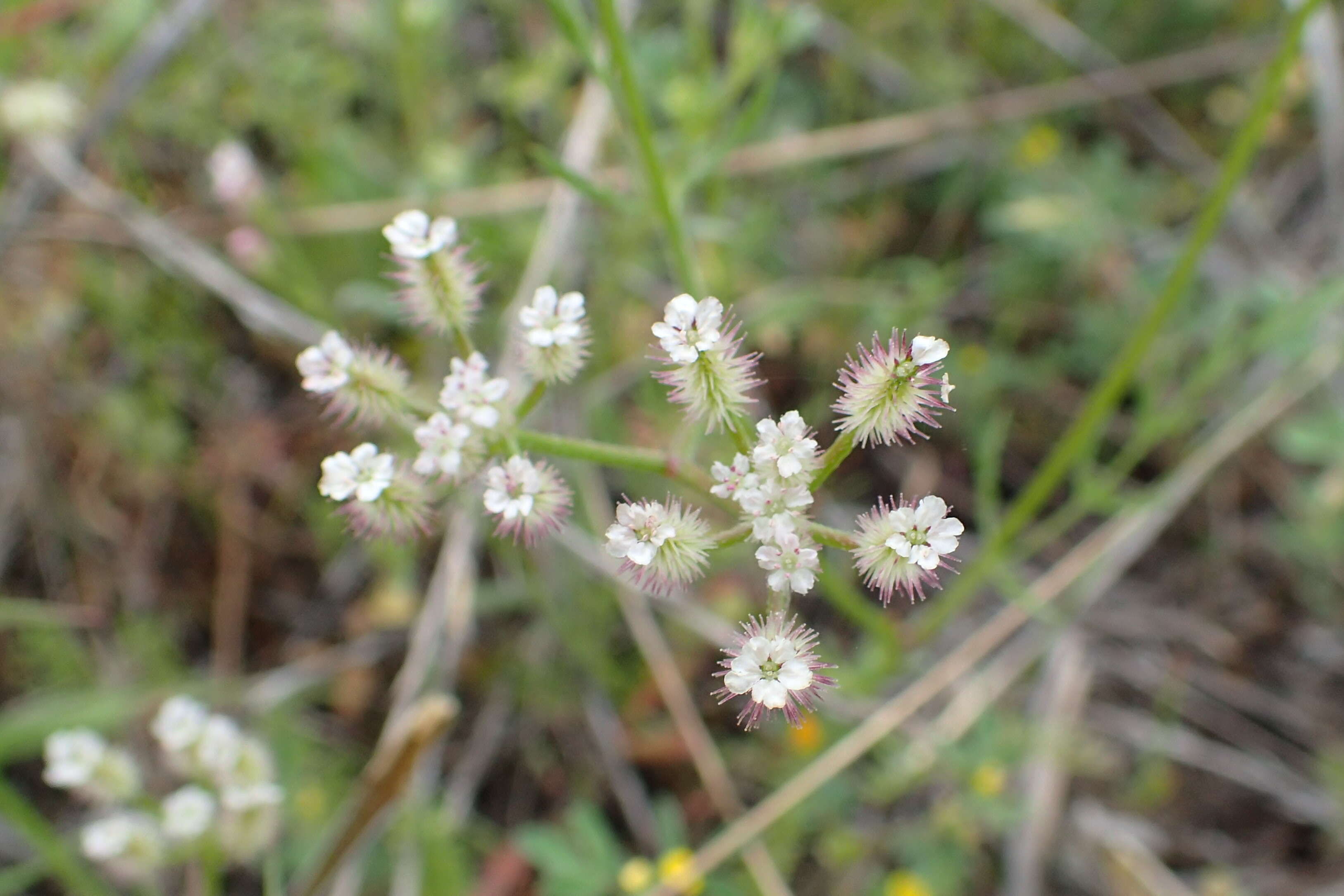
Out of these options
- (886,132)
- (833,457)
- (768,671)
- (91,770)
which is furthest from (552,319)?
(886,132)

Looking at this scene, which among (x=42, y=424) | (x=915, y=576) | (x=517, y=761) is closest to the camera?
(x=915, y=576)

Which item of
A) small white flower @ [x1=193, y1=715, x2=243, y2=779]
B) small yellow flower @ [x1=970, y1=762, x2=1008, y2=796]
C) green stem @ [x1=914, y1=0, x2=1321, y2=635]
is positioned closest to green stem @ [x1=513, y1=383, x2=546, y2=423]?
green stem @ [x1=914, y1=0, x2=1321, y2=635]

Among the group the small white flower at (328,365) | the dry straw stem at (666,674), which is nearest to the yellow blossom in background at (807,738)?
the dry straw stem at (666,674)

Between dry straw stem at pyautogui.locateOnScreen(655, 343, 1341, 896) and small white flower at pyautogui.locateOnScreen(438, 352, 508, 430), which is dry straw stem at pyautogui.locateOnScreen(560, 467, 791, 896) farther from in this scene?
small white flower at pyautogui.locateOnScreen(438, 352, 508, 430)

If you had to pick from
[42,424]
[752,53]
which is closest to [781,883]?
[752,53]

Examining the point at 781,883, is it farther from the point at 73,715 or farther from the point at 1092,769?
the point at 73,715

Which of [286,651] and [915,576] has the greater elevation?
[286,651]
